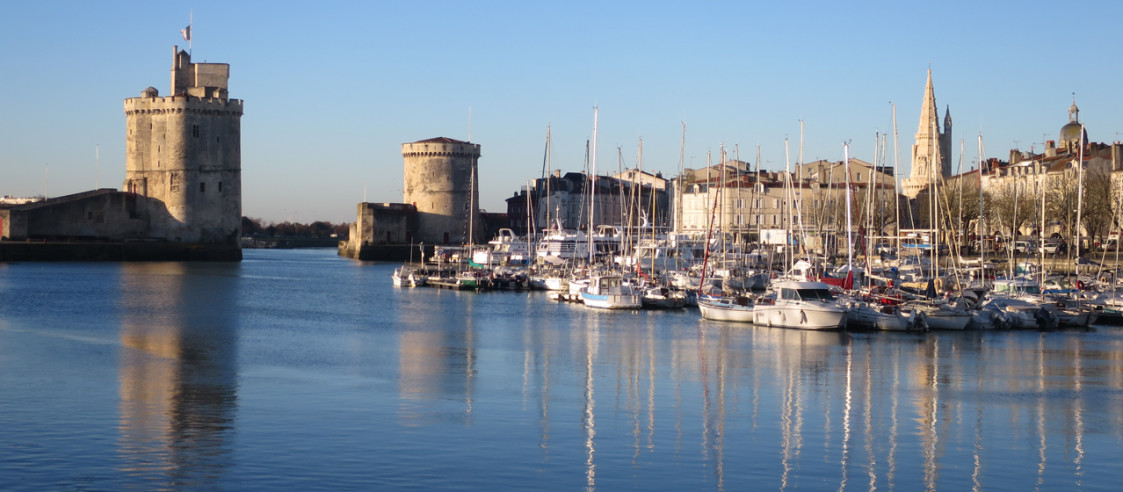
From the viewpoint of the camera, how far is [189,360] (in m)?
23.6

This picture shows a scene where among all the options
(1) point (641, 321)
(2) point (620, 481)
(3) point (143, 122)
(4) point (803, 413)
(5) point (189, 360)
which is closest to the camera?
(2) point (620, 481)

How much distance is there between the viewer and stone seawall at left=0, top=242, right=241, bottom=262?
69.2 meters

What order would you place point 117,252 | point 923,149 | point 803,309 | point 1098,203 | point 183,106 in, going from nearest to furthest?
point 803,309, point 1098,203, point 183,106, point 117,252, point 923,149

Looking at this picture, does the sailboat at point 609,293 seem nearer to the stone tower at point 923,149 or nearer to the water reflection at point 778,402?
the water reflection at point 778,402

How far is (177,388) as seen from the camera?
1953 cm

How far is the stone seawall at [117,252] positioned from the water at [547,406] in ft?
128

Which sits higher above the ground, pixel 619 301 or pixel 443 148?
pixel 443 148

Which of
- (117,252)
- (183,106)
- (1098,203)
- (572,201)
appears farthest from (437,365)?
(572,201)

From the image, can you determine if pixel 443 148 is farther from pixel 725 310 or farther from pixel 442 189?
pixel 725 310

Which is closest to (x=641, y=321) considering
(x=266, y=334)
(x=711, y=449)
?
(x=266, y=334)

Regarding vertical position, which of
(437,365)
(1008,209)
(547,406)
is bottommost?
(547,406)

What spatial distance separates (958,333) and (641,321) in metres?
7.70

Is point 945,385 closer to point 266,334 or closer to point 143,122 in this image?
point 266,334

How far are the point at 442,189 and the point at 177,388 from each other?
225ft
